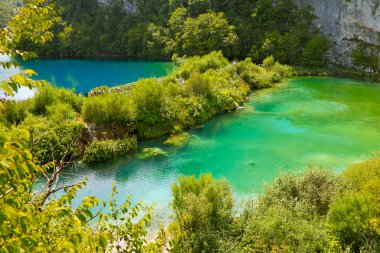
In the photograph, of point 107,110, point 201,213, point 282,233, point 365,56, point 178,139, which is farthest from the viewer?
point 365,56

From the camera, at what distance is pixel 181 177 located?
13.5 metres

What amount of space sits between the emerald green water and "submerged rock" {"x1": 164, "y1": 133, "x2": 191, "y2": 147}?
49 centimetres

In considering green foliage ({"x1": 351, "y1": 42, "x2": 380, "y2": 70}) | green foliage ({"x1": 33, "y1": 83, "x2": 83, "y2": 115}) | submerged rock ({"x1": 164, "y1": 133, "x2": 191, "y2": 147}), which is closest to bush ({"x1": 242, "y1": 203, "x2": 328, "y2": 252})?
submerged rock ({"x1": 164, "y1": 133, "x2": 191, "y2": 147})

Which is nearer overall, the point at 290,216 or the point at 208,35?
the point at 290,216

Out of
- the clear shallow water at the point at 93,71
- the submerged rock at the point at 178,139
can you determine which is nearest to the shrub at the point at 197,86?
the submerged rock at the point at 178,139

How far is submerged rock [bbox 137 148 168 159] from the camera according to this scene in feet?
68.9

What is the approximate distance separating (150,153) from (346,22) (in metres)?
43.9

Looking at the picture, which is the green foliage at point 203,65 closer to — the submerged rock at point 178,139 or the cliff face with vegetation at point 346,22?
the submerged rock at point 178,139

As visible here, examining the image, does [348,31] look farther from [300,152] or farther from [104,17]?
[104,17]

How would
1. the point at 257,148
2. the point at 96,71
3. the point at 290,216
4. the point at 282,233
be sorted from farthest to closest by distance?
the point at 96,71 < the point at 257,148 < the point at 290,216 < the point at 282,233

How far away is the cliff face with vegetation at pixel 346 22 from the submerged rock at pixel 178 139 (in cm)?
3795

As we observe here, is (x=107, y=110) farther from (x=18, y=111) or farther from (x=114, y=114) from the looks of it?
(x=18, y=111)

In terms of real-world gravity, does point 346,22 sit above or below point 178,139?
above

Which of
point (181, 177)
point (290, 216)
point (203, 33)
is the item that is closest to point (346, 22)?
point (203, 33)
